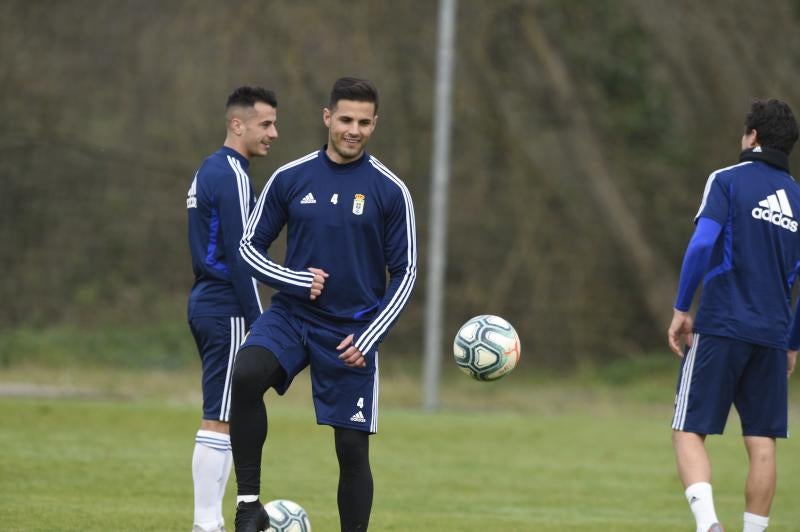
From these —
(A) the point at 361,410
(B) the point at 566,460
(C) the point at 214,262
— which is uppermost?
(C) the point at 214,262

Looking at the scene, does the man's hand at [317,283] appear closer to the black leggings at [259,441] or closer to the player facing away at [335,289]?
the player facing away at [335,289]

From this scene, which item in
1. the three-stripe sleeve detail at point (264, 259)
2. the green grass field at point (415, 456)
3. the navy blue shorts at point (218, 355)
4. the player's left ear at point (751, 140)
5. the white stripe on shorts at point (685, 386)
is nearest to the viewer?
the three-stripe sleeve detail at point (264, 259)

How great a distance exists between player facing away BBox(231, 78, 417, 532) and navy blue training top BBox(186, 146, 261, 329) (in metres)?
0.40

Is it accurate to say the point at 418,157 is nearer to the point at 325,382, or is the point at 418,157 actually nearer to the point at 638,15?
the point at 638,15

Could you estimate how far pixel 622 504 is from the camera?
931 centimetres

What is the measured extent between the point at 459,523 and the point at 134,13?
33.2 ft

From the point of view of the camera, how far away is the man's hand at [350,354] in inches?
243

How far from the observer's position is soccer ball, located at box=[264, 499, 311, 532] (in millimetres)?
6383

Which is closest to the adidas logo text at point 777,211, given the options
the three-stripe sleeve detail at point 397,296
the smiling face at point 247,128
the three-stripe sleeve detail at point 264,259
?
the three-stripe sleeve detail at point 397,296

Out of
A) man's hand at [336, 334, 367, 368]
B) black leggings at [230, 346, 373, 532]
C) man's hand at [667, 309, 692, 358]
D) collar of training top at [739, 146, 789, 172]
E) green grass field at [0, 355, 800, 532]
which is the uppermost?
collar of training top at [739, 146, 789, 172]

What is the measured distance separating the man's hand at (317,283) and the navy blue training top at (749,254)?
1.93 metres

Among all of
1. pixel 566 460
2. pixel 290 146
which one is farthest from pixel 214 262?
pixel 290 146

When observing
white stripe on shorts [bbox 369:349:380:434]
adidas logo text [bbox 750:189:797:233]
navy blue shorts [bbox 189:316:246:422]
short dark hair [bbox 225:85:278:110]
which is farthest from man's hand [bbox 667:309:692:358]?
short dark hair [bbox 225:85:278:110]

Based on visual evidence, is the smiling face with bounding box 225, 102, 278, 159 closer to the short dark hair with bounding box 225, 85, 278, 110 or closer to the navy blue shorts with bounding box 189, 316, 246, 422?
the short dark hair with bounding box 225, 85, 278, 110
